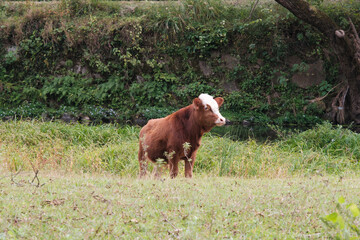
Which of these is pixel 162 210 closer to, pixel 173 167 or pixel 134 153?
pixel 173 167

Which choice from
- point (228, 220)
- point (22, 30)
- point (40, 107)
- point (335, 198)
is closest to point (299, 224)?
point (228, 220)

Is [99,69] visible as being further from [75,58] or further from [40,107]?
[40,107]

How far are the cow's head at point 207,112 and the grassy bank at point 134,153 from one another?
1625 millimetres

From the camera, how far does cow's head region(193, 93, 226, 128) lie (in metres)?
5.82

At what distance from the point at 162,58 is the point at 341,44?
Answer: 7.81 meters

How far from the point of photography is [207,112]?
5871 millimetres

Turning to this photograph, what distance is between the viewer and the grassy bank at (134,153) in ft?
26.1

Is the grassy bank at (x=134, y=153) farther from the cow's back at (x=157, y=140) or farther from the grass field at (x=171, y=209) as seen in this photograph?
the grass field at (x=171, y=209)

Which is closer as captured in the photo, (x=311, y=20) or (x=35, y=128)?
(x=35, y=128)

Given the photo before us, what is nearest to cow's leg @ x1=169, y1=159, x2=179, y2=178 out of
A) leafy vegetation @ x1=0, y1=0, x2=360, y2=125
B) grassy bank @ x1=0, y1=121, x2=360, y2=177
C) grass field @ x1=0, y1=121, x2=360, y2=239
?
grass field @ x1=0, y1=121, x2=360, y2=239

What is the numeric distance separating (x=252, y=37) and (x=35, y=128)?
10.2 m

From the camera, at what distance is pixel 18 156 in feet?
27.7

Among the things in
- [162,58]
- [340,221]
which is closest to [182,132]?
[340,221]

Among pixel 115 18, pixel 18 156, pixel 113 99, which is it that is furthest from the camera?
pixel 115 18
